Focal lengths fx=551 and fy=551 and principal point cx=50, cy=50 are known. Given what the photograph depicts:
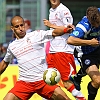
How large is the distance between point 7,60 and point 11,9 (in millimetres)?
11618

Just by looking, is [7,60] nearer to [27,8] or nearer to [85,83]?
[85,83]

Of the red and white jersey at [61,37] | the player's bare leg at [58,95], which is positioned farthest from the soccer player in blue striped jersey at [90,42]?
the player's bare leg at [58,95]

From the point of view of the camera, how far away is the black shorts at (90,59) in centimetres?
1008

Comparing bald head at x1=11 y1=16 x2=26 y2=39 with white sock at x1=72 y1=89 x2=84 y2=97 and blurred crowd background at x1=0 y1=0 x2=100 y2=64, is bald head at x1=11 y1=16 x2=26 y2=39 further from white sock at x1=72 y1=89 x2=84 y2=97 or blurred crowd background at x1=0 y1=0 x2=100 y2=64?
blurred crowd background at x1=0 y1=0 x2=100 y2=64

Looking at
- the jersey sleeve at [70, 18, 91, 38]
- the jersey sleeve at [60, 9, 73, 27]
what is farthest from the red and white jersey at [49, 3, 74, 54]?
the jersey sleeve at [70, 18, 91, 38]

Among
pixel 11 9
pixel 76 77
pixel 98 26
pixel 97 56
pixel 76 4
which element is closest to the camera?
pixel 98 26

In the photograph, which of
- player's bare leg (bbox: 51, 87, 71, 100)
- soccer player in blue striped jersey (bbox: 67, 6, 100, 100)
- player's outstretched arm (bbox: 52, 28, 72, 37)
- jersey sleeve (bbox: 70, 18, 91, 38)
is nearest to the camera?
player's outstretched arm (bbox: 52, 28, 72, 37)

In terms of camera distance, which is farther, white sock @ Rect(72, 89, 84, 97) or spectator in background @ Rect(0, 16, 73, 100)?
white sock @ Rect(72, 89, 84, 97)

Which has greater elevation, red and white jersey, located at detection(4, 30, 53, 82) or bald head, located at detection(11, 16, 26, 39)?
bald head, located at detection(11, 16, 26, 39)

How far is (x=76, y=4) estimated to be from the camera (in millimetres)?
22750

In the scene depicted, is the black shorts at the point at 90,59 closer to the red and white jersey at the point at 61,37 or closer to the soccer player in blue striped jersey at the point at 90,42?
the soccer player in blue striped jersey at the point at 90,42

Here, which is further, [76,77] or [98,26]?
[76,77]

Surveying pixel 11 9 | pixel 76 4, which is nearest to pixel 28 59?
pixel 11 9

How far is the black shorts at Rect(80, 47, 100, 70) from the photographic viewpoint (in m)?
10.1
